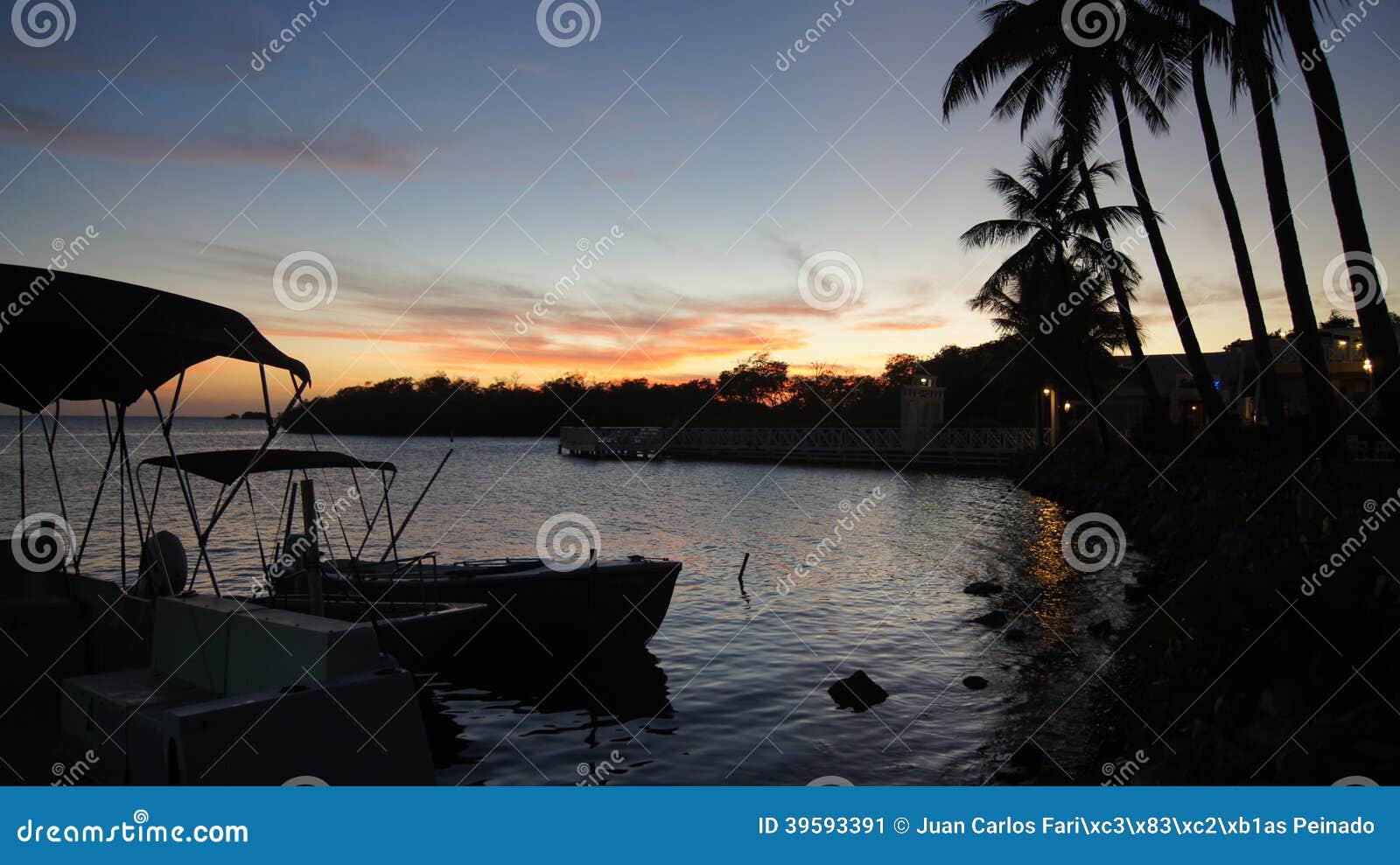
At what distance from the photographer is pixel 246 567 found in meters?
21.8

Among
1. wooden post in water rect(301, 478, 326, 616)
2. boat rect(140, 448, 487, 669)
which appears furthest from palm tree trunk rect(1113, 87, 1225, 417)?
wooden post in water rect(301, 478, 326, 616)

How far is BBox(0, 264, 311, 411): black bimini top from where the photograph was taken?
6.28 meters

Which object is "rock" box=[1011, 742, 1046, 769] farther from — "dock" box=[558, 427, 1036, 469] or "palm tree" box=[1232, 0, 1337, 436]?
"dock" box=[558, 427, 1036, 469]

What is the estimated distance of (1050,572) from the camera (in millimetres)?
20891

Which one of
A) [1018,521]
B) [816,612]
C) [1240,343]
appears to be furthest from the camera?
[1240,343]

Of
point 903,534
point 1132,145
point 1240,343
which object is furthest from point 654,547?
point 1240,343

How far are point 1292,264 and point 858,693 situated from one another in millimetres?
12184

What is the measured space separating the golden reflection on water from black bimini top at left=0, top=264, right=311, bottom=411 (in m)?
12.0

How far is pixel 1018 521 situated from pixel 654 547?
41.8 ft

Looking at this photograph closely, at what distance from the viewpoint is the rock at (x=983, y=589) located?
1869cm

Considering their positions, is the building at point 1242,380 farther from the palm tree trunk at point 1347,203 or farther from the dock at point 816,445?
the palm tree trunk at point 1347,203

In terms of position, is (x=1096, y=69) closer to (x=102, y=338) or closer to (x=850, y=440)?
(x=102, y=338)

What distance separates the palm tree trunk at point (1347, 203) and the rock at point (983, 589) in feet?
24.3

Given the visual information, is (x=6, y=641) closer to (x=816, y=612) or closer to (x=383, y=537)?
(x=816, y=612)
